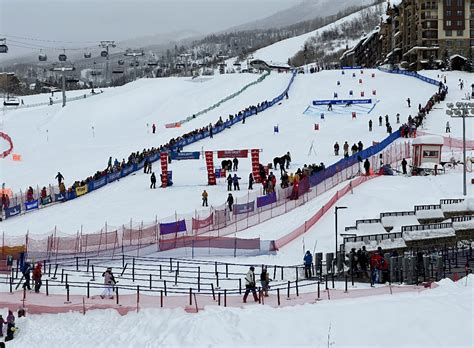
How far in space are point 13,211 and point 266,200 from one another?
38.8ft

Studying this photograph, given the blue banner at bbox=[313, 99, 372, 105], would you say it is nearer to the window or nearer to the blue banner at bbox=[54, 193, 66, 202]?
the window

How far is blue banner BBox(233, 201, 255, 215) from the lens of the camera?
25.1 m

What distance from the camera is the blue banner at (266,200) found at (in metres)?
26.0

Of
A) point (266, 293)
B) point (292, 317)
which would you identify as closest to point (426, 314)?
point (292, 317)

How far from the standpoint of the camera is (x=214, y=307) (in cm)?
1498

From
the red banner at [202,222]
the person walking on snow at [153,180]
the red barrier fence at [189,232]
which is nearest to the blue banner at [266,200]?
the red barrier fence at [189,232]

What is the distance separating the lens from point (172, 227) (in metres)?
22.5

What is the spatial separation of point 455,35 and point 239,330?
99.7m

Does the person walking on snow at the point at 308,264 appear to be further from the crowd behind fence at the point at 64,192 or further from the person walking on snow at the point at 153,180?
the crowd behind fence at the point at 64,192

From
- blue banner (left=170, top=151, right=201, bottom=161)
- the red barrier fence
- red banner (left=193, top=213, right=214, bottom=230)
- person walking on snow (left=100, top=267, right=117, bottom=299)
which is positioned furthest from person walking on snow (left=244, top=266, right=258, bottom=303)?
blue banner (left=170, top=151, right=201, bottom=161)

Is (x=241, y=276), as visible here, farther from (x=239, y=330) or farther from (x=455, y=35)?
(x=455, y=35)

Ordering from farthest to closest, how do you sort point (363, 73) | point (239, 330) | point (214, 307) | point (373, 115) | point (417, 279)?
point (363, 73), point (373, 115), point (417, 279), point (214, 307), point (239, 330)

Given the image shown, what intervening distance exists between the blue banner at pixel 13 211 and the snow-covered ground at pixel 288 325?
49.6 ft

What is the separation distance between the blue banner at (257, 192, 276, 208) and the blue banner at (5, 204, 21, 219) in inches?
455
